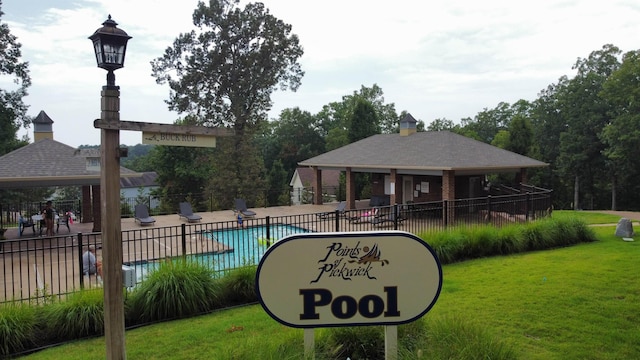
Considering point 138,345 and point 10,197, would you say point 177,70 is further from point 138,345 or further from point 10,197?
point 138,345

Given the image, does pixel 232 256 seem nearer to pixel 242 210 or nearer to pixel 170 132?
pixel 242 210

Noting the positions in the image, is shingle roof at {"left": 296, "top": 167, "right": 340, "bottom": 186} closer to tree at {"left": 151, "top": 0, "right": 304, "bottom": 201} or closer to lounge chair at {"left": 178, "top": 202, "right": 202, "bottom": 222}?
tree at {"left": 151, "top": 0, "right": 304, "bottom": 201}

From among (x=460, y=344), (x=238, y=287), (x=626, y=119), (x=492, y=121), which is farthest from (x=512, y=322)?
(x=492, y=121)

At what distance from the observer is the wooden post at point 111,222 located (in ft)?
15.0

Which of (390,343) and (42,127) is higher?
(42,127)

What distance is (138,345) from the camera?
235 inches

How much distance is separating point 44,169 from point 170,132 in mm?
14583

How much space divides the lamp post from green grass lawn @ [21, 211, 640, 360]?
110 cm

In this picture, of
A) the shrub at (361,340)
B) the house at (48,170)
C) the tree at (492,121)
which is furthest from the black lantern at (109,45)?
the tree at (492,121)

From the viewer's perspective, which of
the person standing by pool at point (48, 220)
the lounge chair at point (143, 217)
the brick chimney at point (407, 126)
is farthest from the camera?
the brick chimney at point (407, 126)

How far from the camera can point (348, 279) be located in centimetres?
443

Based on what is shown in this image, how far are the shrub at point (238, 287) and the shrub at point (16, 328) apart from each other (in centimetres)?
284

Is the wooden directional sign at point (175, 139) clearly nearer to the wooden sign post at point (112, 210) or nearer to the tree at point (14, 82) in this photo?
the wooden sign post at point (112, 210)

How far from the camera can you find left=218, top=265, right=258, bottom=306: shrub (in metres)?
8.02
